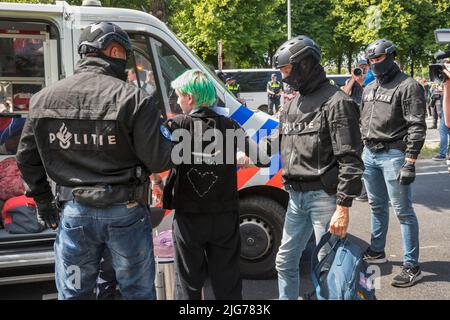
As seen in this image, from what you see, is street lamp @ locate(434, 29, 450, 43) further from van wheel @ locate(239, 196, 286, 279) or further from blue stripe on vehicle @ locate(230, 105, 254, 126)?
van wheel @ locate(239, 196, 286, 279)

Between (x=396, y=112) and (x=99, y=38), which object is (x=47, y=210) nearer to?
(x=99, y=38)

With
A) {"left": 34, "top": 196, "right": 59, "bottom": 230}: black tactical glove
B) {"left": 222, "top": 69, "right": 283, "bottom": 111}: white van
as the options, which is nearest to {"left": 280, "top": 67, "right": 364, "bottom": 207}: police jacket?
{"left": 34, "top": 196, "right": 59, "bottom": 230}: black tactical glove

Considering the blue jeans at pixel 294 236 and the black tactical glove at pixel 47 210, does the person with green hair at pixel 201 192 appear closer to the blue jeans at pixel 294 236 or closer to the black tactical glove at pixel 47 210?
the blue jeans at pixel 294 236

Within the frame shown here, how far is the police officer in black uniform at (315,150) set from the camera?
9.50ft

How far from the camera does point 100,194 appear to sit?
2.46 m

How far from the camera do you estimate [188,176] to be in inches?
116

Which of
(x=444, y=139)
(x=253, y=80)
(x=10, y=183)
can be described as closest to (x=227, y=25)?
(x=253, y=80)

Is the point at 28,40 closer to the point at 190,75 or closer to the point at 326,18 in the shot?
the point at 190,75

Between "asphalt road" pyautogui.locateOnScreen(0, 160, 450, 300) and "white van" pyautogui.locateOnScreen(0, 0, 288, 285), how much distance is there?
1.00 ft

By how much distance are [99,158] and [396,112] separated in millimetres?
2718

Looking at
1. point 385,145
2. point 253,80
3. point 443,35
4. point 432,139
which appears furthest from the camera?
point 253,80

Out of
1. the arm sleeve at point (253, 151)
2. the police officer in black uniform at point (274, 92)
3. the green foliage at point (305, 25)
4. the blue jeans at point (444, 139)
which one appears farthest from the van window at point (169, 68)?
the green foliage at point (305, 25)

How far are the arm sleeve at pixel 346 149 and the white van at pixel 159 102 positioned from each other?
3.78 ft
